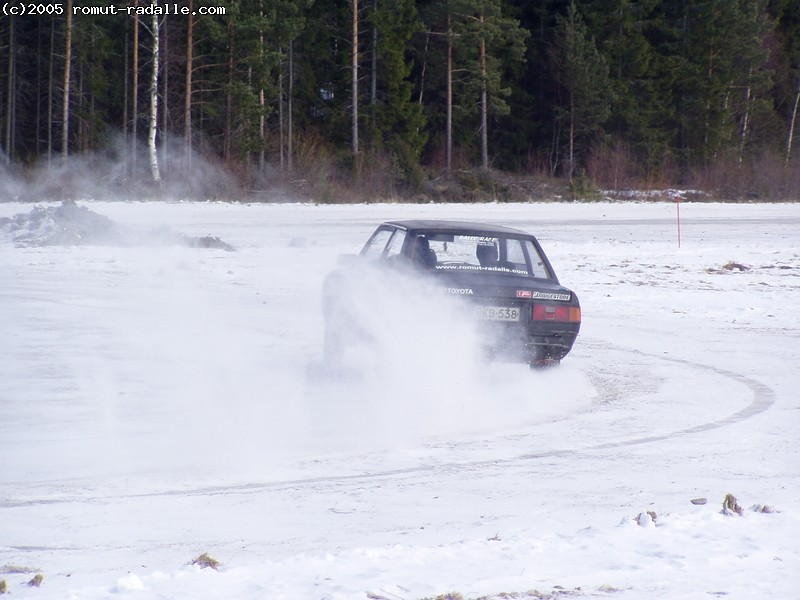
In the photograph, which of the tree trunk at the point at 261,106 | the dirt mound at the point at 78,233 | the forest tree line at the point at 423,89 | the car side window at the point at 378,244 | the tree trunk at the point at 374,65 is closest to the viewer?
the car side window at the point at 378,244

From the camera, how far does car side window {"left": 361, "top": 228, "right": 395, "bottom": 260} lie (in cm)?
970

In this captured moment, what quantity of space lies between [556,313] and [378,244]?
6.85ft

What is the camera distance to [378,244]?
32.6ft

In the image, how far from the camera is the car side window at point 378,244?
9703 mm

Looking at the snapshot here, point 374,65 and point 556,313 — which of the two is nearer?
point 556,313

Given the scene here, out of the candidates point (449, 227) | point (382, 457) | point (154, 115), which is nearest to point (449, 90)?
point (154, 115)

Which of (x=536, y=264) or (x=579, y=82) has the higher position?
(x=579, y=82)

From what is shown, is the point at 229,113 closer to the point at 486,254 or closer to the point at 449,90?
the point at 449,90

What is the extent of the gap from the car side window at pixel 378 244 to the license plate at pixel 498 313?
1.44 m

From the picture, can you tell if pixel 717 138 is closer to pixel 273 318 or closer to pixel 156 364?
pixel 273 318

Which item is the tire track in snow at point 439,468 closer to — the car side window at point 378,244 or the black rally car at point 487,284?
the black rally car at point 487,284

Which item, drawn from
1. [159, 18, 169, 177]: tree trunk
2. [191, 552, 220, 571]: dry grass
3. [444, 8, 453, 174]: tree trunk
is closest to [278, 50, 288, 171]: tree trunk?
[159, 18, 169, 177]: tree trunk

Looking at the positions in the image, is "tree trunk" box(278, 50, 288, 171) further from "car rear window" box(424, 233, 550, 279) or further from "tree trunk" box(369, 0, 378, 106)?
"car rear window" box(424, 233, 550, 279)

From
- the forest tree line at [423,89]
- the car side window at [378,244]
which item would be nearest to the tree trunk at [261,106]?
the forest tree line at [423,89]
